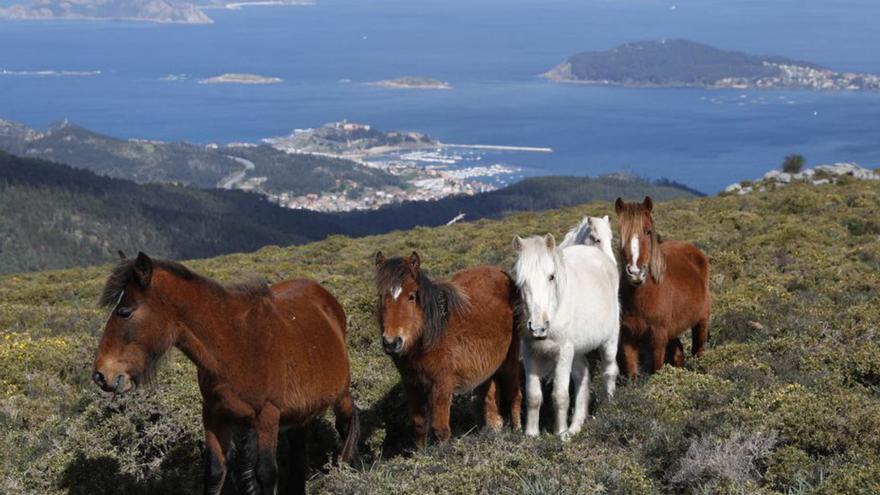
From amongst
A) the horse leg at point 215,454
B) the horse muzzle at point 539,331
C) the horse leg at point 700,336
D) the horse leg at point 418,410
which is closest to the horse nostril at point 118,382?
the horse leg at point 215,454

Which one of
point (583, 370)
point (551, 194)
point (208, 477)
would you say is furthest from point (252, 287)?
point (551, 194)

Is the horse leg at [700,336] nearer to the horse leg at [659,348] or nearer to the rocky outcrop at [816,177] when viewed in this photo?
the horse leg at [659,348]

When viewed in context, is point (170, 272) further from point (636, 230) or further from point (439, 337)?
point (636, 230)

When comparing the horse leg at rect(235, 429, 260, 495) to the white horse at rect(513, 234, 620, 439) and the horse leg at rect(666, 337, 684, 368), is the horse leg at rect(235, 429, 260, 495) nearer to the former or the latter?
the white horse at rect(513, 234, 620, 439)

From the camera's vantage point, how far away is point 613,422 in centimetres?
654

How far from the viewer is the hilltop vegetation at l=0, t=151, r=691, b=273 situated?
3374 inches

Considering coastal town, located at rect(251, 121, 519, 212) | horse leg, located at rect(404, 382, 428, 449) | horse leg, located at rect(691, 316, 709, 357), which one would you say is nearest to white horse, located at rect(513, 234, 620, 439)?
horse leg, located at rect(404, 382, 428, 449)

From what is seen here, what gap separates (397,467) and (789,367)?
3.71m

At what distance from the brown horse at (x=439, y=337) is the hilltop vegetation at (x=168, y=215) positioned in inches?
3003

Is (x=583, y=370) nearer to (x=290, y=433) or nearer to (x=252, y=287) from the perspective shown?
(x=290, y=433)

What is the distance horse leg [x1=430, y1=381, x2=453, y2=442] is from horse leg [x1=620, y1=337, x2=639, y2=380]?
6.89 ft

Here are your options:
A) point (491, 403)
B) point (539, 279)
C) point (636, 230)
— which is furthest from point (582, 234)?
point (491, 403)

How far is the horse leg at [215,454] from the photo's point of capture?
567cm

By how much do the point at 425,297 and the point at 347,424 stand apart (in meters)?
1.14
